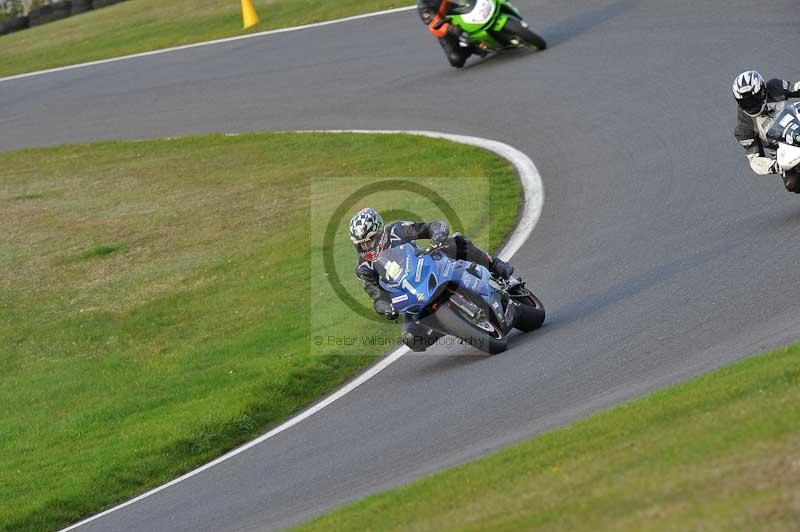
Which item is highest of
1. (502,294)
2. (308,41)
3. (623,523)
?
(623,523)

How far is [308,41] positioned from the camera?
27234mm

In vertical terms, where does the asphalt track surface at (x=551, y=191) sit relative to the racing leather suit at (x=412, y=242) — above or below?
below

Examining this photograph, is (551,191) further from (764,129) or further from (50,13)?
(50,13)

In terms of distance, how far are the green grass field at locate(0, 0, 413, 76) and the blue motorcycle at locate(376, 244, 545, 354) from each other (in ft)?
56.6

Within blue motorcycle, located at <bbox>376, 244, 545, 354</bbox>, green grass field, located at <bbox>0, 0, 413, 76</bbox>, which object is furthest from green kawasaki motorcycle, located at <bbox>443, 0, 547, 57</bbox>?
blue motorcycle, located at <bbox>376, 244, 545, 354</bbox>

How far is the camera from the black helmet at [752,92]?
40.1 feet

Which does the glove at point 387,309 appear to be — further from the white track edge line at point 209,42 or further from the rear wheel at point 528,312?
the white track edge line at point 209,42

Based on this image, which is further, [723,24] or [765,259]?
[723,24]

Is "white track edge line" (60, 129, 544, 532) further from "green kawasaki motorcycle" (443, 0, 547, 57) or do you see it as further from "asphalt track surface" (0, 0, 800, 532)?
"green kawasaki motorcycle" (443, 0, 547, 57)

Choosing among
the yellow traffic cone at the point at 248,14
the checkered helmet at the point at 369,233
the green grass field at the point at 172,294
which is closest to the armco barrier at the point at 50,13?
the yellow traffic cone at the point at 248,14

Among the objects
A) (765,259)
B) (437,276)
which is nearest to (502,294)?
(437,276)

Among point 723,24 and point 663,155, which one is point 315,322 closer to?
point 663,155

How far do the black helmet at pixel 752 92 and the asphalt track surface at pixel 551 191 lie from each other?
1.07m

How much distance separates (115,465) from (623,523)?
6379 millimetres
